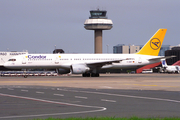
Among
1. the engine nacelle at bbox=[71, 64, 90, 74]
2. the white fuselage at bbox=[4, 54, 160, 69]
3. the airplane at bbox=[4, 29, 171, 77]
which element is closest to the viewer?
the engine nacelle at bbox=[71, 64, 90, 74]

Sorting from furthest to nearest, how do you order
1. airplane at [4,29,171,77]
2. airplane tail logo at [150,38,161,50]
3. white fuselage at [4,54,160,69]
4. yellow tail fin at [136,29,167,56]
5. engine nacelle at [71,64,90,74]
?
airplane tail logo at [150,38,161,50] < yellow tail fin at [136,29,167,56] < white fuselage at [4,54,160,69] < airplane at [4,29,171,77] < engine nacelle at [71,64,90,74]

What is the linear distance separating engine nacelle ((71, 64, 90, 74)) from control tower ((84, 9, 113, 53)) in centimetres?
6852

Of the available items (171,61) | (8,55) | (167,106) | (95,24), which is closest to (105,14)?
(95,24)

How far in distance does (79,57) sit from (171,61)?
75587 millimetres

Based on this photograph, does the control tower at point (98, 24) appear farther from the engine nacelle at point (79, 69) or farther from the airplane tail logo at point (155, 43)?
the engine nacelle at point (79, 69)

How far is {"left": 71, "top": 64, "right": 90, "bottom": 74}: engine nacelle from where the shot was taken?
160ft

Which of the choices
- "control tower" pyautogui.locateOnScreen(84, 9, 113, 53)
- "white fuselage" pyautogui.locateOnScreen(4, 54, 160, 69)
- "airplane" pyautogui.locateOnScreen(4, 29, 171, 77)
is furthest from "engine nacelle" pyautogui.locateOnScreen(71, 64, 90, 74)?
"control tower" pyautogui.locateOnScreen(84, 9, 113, 53)

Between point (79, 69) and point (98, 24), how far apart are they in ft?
229

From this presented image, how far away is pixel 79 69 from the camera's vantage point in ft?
160

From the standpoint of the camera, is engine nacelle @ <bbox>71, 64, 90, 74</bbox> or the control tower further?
the control tower

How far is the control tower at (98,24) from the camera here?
117 m

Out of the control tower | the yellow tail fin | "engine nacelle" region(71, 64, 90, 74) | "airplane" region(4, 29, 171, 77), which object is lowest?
"engine nacelle" region(71, 64, 90, 74)

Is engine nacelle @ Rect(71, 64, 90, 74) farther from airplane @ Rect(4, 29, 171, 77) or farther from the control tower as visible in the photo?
the control tower

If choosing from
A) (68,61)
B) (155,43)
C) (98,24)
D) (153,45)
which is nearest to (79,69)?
(68,61)
